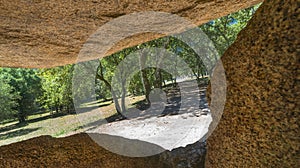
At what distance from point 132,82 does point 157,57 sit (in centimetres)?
350

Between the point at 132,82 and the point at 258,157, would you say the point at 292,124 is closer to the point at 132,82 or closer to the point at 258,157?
the point at 258,157

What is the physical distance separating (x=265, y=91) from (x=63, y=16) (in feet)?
6.72

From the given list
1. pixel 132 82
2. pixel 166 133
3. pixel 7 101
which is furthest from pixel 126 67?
pixel 7 101

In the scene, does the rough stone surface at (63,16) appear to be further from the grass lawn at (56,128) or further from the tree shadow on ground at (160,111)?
the grass lawn at (56,128)

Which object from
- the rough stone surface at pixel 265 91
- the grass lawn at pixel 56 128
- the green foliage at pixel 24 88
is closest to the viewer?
the rough stone surface at pixel 265 91

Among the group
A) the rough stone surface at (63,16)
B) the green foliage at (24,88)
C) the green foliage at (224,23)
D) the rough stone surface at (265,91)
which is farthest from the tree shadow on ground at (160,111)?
the green foliage at (24,88)

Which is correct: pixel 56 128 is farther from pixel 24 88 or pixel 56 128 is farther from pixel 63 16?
pixel 63 16

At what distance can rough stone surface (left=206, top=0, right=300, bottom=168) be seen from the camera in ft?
5.09

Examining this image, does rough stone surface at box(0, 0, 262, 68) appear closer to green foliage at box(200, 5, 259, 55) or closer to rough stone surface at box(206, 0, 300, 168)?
rough stone surface at box(206, 0, 300, 168)

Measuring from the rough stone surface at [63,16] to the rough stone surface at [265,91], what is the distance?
102 centimetres

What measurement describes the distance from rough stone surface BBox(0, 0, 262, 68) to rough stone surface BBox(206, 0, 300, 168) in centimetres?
102

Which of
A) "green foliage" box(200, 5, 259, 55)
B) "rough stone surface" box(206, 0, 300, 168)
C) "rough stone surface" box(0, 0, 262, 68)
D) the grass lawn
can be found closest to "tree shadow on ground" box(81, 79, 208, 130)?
the grass lawn

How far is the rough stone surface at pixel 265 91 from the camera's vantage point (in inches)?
61.1

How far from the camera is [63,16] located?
252 centimetres
